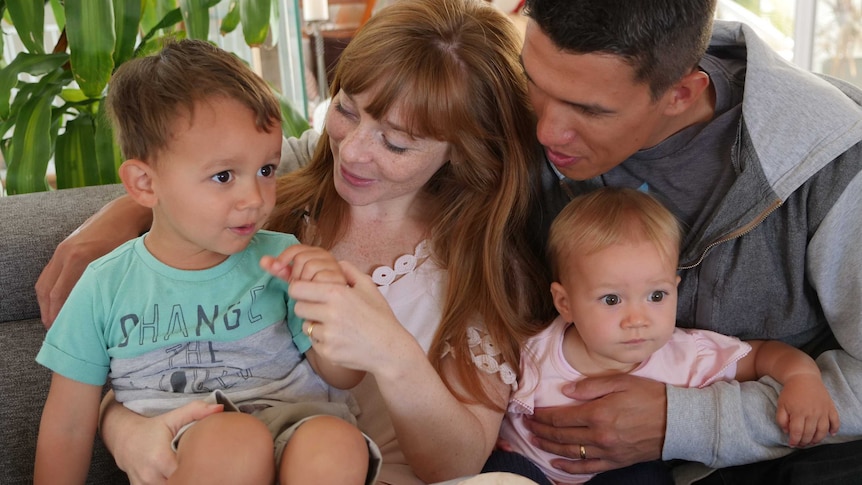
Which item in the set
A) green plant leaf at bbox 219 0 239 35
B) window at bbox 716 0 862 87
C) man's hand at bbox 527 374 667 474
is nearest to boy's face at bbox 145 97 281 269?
man's hand at bbox 527 374 667 474

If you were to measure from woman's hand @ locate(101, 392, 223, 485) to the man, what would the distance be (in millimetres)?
645

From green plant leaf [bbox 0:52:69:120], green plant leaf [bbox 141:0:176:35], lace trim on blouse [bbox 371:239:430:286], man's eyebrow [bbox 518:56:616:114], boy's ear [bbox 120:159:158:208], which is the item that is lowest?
lace trim on blouse [bbox 371:239:430:286]

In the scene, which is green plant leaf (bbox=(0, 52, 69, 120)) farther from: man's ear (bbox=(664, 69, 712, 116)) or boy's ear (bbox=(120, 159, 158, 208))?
man's ear (bbox=(664, 69, 712, 116))

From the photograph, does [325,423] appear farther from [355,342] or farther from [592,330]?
[592,330]

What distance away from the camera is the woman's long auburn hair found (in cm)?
140

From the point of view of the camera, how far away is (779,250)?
1.47 metres

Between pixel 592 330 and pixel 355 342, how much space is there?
48cm

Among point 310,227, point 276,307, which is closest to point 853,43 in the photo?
point 310,227

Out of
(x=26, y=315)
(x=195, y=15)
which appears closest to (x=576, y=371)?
(x=26, y=315)

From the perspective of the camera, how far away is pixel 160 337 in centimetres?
123

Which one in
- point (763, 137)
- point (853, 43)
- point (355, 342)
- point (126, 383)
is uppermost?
point (763, 137)

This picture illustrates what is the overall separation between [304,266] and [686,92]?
0.79 metres

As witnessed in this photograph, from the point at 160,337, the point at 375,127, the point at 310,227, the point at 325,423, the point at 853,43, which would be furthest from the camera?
the point at 853,43

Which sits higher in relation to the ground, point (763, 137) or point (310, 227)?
point (763, 137)
